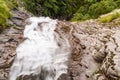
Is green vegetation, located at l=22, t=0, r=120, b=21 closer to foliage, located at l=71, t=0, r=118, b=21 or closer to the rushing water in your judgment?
foliage, located at l=71, t=0, r=118, b=21

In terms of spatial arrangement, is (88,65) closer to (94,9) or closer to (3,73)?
(3,73)

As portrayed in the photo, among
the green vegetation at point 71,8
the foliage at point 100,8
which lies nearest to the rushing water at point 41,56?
the foliage at point 100,8

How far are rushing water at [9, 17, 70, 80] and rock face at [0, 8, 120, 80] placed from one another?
0.15 metres

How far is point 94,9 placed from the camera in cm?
1396

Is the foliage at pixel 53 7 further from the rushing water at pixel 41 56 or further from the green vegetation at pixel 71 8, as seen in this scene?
the rushing water at pixel 41 56

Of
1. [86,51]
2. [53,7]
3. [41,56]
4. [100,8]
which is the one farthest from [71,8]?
[41,56]

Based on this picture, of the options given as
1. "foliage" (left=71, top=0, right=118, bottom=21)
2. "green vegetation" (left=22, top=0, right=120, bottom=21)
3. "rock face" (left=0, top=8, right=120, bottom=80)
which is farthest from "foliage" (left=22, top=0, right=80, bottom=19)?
"rock face" (left=0, top=8, right=120, bottom=80)

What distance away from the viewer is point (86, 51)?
7.58 m

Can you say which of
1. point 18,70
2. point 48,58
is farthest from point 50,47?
point 18,70

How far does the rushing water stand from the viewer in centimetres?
678

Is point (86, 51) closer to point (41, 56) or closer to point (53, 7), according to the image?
point (41, 56)

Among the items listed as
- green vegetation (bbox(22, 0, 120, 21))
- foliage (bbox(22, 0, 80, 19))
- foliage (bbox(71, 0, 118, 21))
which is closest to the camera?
foliage (bbox(71, 0, 118, 21))

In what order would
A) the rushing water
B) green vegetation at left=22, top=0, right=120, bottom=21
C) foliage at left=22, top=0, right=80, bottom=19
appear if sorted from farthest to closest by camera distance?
foliage at left=22, top=0, right=80, bottom=19, green vegetation at left=22, top=0, right=120, bottom=21, the rushing water

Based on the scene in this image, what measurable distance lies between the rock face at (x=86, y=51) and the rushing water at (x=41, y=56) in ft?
0.51
